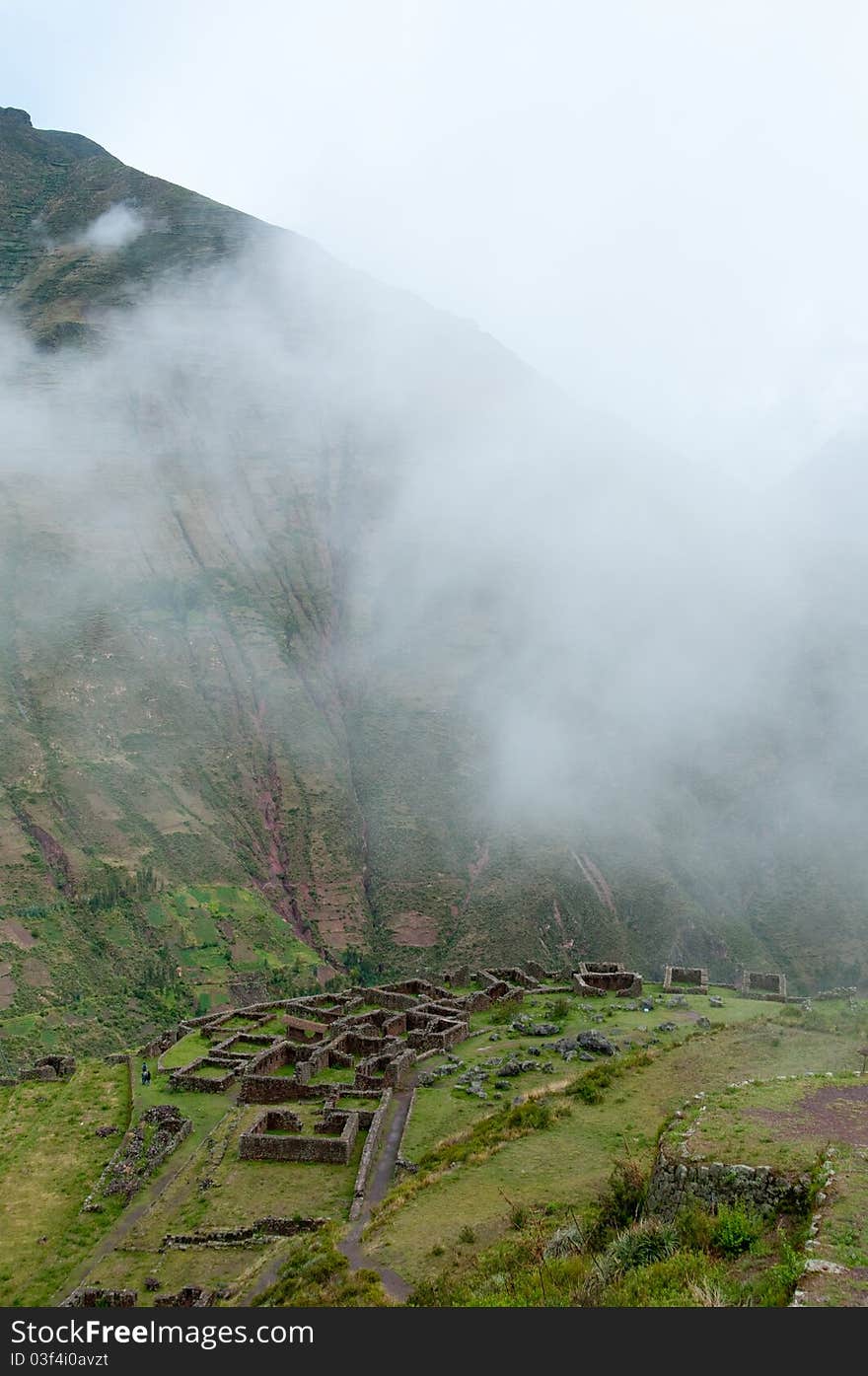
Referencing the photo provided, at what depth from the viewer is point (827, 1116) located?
19.2 metres

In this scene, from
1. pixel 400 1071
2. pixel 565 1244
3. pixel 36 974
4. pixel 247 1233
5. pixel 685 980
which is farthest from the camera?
pixel 36 974

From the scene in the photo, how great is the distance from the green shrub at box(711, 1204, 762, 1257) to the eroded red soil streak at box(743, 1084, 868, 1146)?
2.94 metres

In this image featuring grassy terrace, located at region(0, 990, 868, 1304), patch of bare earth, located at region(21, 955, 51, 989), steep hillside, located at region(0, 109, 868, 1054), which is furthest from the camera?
steep hillside, located at region(0, 109, 868, 1054)

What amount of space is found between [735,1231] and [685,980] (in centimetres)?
4535

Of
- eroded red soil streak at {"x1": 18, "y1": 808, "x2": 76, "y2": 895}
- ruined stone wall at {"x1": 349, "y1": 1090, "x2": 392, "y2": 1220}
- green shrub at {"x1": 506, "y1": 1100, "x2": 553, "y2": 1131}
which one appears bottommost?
eroded red soil streak at {"x1": 18, "y1": 808, "x2": 76, "y2": 895}

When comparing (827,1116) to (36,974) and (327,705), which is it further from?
(327,705)

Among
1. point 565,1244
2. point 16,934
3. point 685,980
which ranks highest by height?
point 565,1244

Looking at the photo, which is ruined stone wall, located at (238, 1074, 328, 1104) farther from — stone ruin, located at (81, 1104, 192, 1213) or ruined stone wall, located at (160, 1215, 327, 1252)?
ruined stone wall, located at (160, 1215, 327, 1252)

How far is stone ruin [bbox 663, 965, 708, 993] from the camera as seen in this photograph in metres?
53.5

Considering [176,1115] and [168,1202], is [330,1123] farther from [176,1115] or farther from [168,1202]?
[176,1115]

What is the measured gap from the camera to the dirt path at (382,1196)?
780 inches

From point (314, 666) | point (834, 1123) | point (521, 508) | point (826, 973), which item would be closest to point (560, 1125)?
point (834, 1123)

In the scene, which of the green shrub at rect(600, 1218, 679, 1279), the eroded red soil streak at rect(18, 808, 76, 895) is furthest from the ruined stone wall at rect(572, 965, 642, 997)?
the eroded red soil streak at rect(18, 808, 76, 895)

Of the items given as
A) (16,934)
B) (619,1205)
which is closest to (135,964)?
(16,934)
